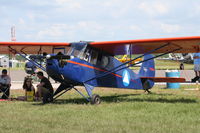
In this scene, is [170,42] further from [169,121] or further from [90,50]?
[169,121]

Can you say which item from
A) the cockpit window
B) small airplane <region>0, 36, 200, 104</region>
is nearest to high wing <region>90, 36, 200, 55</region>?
small airplane <region>0, 36, 200, 104</region>

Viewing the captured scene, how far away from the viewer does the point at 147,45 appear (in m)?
11.1

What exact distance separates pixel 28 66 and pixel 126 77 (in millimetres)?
9719

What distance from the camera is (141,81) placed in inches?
533

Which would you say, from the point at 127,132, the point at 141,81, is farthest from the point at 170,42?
the point at 127,132

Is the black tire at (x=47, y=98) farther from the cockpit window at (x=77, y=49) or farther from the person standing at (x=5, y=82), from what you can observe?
the person standing at (x=5, y=82)

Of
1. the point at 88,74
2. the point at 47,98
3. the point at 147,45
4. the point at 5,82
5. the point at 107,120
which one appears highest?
the point at 147,45

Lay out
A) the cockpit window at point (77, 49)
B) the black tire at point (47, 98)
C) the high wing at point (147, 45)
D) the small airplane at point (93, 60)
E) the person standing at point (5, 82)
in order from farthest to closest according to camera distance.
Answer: the person standing at point (5, 82) < the black tire at point (47, 98) < the cockpit window at point (77, 49) < the high wing at point (147, 45) < the small airplane at point (93, 60)

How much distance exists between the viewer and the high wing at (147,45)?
9.73 m

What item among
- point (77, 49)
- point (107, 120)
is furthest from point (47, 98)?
point (107, 120)

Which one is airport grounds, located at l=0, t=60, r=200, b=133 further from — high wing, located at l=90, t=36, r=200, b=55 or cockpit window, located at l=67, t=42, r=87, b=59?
cockpit window, located at l=67, t=42, r=87, b=59

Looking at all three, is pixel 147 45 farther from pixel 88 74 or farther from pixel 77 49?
pixel 77 49

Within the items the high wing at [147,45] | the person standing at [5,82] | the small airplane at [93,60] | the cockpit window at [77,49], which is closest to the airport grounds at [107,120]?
the small airplane at [93,60]

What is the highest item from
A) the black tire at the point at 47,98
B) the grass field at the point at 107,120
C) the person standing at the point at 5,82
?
the person standing at the point at 5,82
